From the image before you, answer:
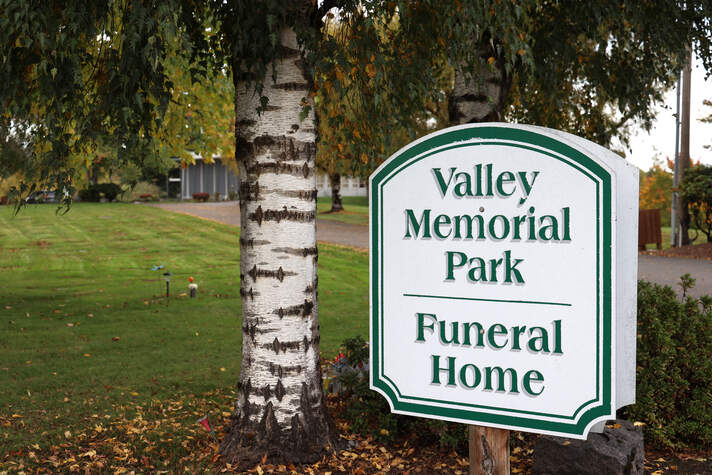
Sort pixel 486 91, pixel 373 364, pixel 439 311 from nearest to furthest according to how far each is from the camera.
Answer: pixel 439 311, pixel 373 364, pixel 486 91

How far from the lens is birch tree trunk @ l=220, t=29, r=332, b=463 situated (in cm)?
439

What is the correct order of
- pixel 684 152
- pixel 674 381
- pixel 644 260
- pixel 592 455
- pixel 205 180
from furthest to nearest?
pixel 205 180 → pixel 684 152 → pixel 644 260 → pixel 674 381 → pixel 592 455

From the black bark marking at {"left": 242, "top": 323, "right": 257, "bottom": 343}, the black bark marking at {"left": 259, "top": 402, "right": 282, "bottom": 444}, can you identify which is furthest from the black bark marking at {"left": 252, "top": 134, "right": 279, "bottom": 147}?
the black bark marking at {"left": 259, "top": 402, "right": 282, "bottom": 444}

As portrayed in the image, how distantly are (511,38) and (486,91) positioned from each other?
2.37 meters

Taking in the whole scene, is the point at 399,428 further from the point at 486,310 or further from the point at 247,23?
the point at 247,23

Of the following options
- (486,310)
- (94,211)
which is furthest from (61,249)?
(486,310)

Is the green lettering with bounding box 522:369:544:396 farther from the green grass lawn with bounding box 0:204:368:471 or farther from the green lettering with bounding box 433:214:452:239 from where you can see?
the green grass lawn with bounding box 0:204:368:471

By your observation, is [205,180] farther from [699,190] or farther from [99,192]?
[699,190]

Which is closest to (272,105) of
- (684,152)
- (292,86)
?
(292,86)

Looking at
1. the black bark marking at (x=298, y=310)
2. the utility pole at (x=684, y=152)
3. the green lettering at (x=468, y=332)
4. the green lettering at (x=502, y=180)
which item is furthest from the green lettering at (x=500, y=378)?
the utility pole at (x=684, y=152)

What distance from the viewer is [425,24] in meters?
4.97

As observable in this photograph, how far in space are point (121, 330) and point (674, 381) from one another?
7.72 meters

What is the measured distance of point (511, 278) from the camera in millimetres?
2525

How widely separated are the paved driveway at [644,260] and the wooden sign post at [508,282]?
10697mm
